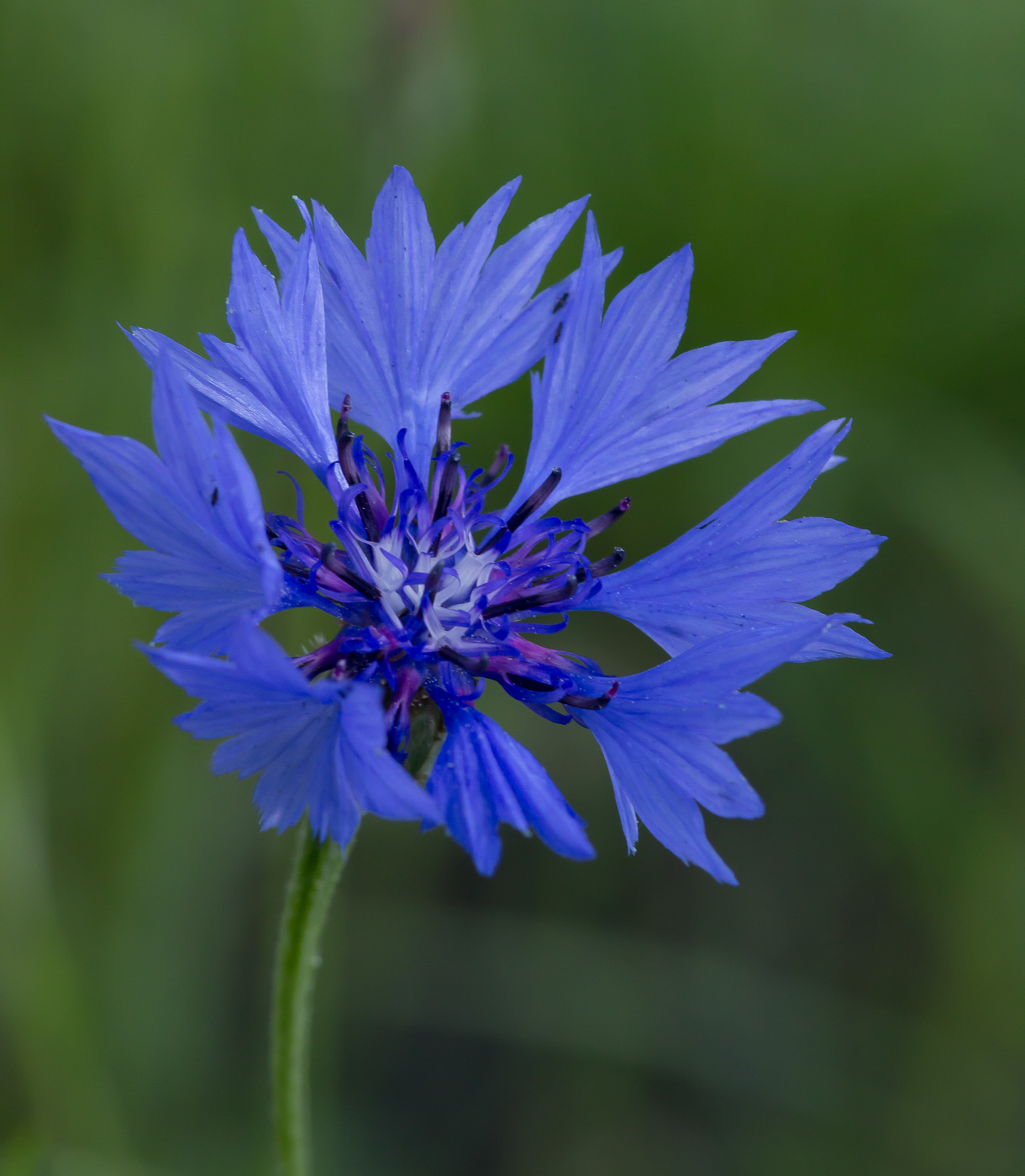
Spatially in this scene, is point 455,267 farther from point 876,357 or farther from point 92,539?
point 876,357

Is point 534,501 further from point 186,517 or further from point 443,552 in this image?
Answer: point 186,517

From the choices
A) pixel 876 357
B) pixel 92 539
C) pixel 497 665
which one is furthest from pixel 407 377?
pixel 876 357

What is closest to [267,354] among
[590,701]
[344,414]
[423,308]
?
[344,414]

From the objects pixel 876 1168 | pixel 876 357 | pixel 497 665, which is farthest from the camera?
pixel 876 357

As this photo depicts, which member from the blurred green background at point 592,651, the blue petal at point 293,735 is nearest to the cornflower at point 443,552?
the blue petal at point 293,735

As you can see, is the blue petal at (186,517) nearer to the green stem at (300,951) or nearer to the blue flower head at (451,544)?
the blue flower head at (451,544)

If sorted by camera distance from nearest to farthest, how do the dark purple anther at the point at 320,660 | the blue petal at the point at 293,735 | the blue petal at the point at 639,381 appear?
the blue petal at the point at 293,735 → the dark purple anther at the point at 320,660 → the blue petal at the point at 639,381

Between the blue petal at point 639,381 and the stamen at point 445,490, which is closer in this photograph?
A: the blue petal at point 639,381
